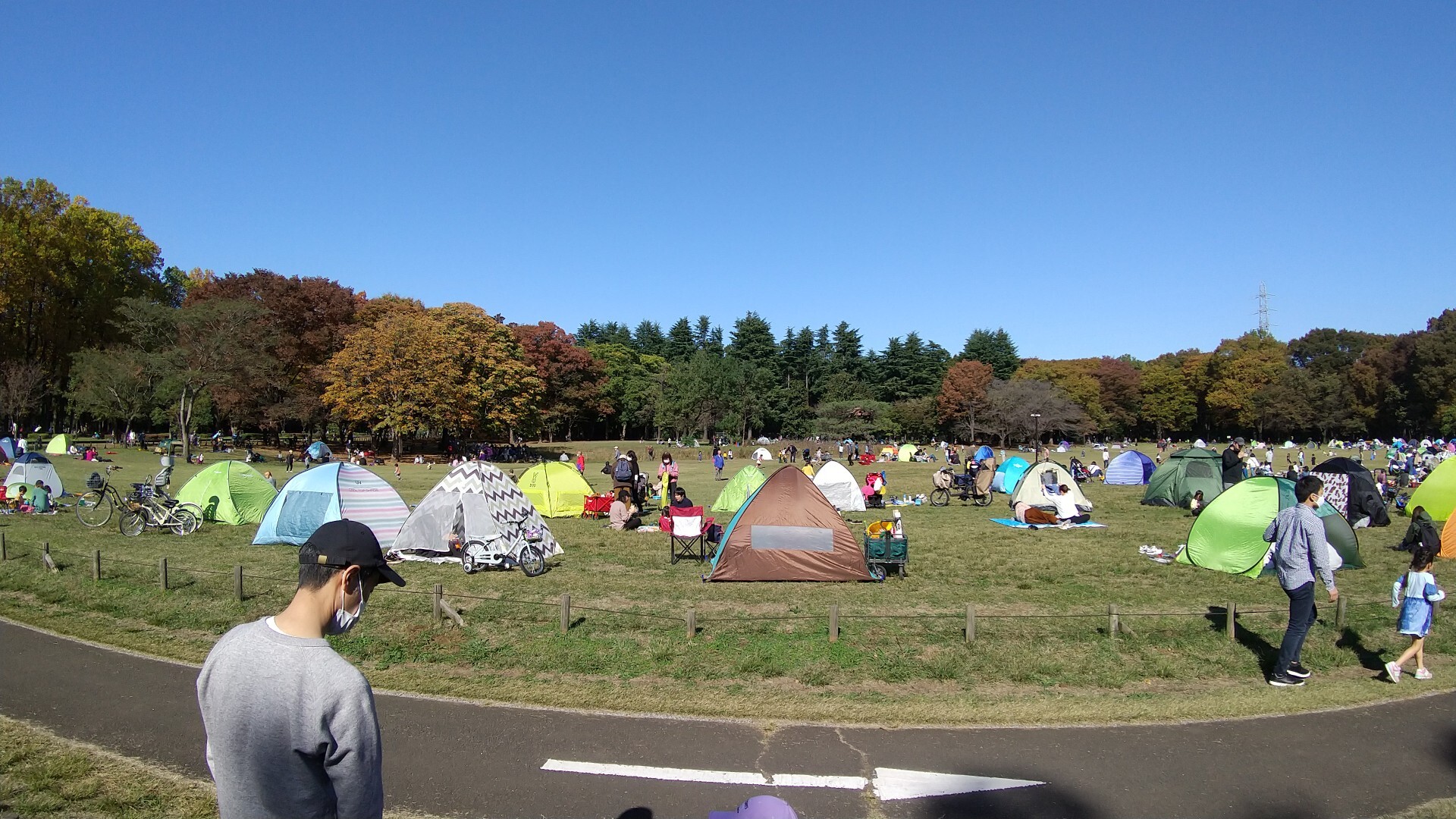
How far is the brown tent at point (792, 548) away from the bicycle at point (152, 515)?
43.1 feet

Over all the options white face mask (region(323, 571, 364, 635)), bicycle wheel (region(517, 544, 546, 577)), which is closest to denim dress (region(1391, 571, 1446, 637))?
white face mask (region(323, 571, 364, 635))

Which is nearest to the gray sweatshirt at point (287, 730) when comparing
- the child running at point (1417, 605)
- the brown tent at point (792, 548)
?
the child running at point (1417, 605)

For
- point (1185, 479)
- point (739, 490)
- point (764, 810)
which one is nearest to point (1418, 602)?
point (764, 810)

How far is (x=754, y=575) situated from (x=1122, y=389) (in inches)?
3413

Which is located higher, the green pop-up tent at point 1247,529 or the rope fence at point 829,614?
the green pop-up tent at point 1247,529

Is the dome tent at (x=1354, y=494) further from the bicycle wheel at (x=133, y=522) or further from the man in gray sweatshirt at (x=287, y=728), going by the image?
the bicycle wheel at (x=133, y=522)

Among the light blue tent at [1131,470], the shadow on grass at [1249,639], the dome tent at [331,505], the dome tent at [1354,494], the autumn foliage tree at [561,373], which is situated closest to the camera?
the shadow on grass at [1249,639]

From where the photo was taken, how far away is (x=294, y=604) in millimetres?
2775

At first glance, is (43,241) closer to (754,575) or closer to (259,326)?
(259,326)

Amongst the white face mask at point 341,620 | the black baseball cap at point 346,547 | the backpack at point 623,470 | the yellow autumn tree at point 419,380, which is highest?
the yellow autumn tree at point 419,380

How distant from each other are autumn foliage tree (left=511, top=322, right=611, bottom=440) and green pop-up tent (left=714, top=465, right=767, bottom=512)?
152 feet

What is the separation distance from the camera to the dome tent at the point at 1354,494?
20469 millimetres

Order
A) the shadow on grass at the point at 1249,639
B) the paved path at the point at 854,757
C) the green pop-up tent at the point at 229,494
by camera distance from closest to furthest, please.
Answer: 1. the paved path at the point at 854,757
2. the shadow on grass at the point at 1249,639
3. the green pop-up tent at the point at 229,494

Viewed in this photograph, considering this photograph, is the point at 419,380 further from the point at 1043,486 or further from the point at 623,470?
the point at 1043,486
